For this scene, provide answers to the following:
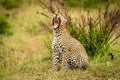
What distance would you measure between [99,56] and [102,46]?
31 centimetres

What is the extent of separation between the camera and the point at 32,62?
12.2m

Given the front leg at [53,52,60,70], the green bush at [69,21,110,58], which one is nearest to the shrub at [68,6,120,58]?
the green bush at [69,21,110,58]

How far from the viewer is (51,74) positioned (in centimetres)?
1036

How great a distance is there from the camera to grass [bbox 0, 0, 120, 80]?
33.7ft

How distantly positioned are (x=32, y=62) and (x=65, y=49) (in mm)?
2004

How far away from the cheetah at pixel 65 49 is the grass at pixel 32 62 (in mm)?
201

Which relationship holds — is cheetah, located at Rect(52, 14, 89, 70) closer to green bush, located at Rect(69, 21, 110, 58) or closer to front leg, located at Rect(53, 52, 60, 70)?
front leg, located at Rect(53, 52, 60, 70)

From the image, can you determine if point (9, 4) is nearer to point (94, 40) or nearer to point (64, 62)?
point (94, 40)

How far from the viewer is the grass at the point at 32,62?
10273 mm

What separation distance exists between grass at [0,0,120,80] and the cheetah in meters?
0.20

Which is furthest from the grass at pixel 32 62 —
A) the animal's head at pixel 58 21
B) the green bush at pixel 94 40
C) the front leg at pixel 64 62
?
the animal's head at pixel 58 21

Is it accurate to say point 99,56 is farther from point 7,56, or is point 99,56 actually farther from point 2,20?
point 2,20

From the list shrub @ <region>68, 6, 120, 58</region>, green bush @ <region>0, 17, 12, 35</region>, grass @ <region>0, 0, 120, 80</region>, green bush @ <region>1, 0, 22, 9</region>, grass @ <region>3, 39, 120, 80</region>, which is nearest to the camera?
grass @ <region>3, 39, 120, 80</region>

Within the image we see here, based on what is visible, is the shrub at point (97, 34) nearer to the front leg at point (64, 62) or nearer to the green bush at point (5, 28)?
the front leg at point (64, 62)
